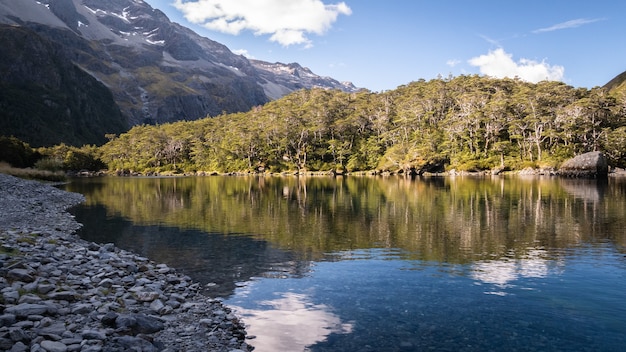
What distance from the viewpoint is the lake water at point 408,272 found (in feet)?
44.1

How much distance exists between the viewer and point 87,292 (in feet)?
48.0

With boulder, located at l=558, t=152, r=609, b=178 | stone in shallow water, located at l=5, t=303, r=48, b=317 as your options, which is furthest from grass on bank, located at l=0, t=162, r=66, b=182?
boulder, located at l=558, t=152, r=609, b=178

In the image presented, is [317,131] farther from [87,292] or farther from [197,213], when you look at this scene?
[87,292]

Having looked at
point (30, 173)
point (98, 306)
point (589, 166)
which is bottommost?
point (98, 306)

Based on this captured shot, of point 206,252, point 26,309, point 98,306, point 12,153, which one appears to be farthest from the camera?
point 12,153

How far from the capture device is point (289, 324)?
47.7 feet

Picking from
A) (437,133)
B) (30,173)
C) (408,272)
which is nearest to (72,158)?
(30,173)

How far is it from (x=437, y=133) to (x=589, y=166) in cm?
5515

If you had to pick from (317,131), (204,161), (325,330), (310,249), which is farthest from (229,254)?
(204,161)

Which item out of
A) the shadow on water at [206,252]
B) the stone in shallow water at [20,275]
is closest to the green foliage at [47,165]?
the shadow on water at [206,252]

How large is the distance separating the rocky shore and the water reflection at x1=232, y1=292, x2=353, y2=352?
0.65 m

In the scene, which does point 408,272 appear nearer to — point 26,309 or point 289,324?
point 289,324

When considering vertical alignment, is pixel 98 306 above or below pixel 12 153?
below

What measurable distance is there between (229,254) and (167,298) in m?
9.82
